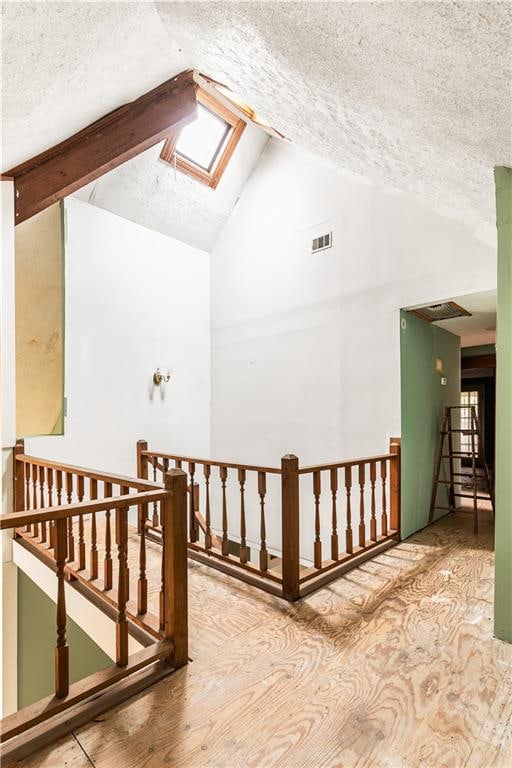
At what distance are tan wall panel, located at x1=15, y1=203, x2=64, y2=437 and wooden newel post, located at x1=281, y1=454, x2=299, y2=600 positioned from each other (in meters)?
2.69

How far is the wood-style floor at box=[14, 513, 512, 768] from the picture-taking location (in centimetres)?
146

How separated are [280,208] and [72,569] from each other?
175 inches

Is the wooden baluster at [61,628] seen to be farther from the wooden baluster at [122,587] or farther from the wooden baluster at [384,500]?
the wooden baluster at [384,500]

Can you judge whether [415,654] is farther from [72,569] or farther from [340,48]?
[340,48]

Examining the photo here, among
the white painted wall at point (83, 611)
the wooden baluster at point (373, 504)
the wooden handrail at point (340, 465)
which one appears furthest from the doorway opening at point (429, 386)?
the white painted wall at point (83, 611)

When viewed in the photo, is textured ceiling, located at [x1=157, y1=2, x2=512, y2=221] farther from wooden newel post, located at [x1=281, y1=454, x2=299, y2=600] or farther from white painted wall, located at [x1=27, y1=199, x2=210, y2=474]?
white painted wall, located at [x1=27, y1=199, x2=210, y2=474]

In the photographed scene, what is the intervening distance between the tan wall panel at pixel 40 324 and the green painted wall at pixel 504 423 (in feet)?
12.7

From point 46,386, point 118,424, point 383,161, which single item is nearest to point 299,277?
point 383,161

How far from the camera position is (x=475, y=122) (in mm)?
1571

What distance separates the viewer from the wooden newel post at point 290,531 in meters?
2.57

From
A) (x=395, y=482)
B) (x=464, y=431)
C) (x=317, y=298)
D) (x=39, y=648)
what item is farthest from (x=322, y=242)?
(x=39, y=648)

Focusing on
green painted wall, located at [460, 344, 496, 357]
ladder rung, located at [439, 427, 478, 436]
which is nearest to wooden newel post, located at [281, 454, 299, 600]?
ladder rung, located at [439, 427, 478, 436]

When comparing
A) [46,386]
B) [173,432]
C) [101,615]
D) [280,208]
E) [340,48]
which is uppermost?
[280,208]

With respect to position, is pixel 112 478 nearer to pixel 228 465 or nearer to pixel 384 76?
pixel 228 465
